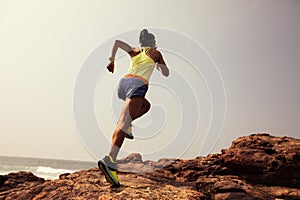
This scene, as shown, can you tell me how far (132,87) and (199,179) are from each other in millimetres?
2534

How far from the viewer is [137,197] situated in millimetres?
3342

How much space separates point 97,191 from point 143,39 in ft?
9.61

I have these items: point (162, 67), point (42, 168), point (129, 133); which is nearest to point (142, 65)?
point (162, 67)

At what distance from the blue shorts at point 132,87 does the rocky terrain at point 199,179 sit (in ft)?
5.09

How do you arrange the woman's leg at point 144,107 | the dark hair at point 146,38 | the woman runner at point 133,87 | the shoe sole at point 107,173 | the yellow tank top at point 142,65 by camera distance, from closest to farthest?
the shoe sole at point 107,173, the woman runner at point 133,87, the yellow tank top at point 142,65, the woman's leg at point 144,107, the dark hair at point 146,38

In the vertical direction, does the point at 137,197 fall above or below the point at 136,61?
below

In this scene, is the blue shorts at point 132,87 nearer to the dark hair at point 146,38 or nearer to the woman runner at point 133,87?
the woman runner at point 133,87

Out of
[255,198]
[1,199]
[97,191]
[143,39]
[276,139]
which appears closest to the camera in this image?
[97,191]

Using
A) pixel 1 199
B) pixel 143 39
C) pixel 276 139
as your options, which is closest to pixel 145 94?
pixel 143 39

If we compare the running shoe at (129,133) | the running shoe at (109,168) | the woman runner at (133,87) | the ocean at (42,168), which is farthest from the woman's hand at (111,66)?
the ocean at (42,168)

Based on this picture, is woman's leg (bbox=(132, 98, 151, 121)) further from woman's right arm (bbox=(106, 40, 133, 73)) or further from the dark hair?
the dark hair

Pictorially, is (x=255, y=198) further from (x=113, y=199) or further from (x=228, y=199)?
(x=113, y=199)

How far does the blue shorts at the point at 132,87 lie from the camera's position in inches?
156

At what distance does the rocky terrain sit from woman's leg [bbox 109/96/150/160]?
0.66 meters
